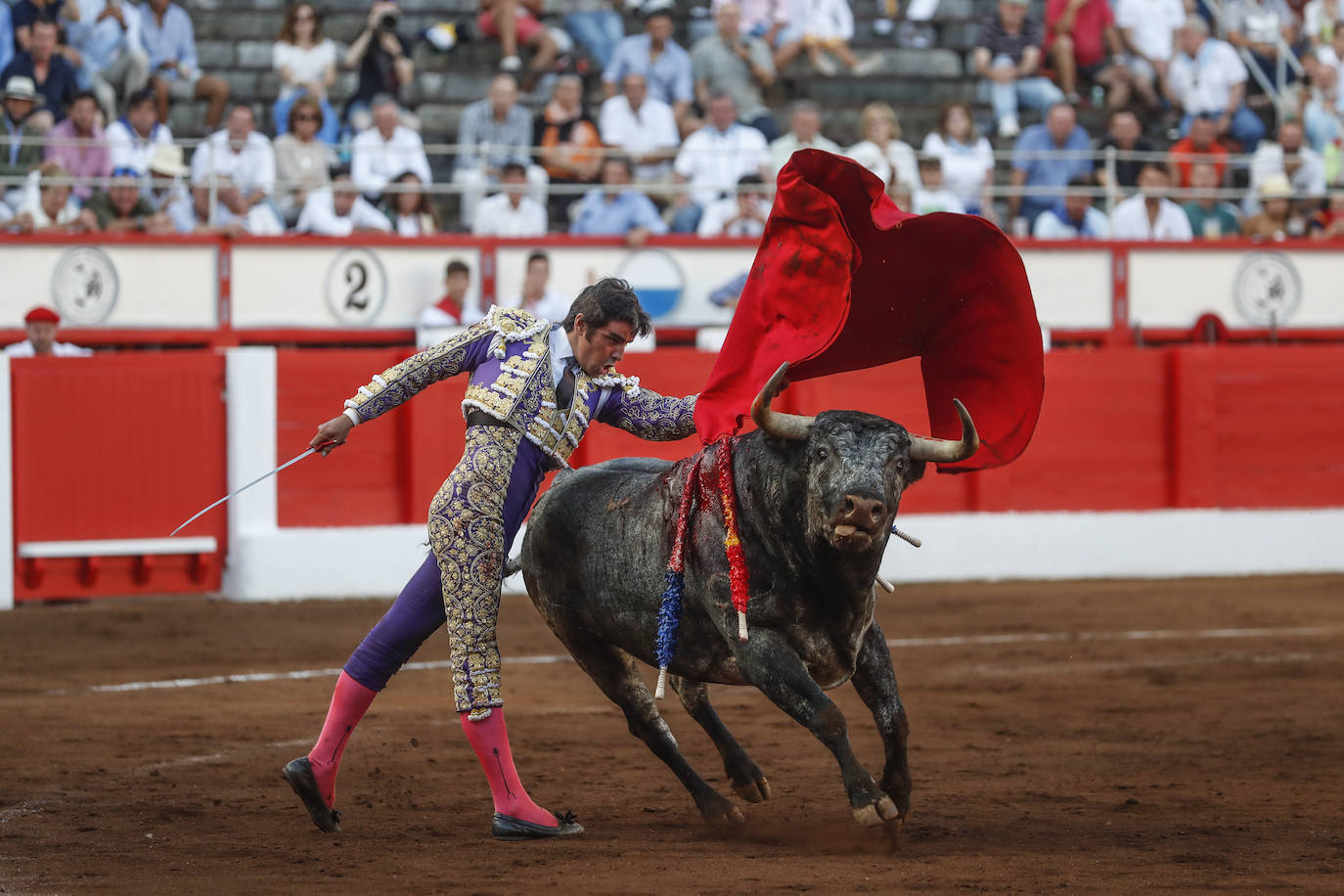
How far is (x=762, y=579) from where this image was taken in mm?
4113

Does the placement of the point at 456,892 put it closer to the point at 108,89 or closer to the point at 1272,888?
the point at 1272,888

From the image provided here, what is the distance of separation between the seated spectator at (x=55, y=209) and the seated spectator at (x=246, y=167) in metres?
0.71

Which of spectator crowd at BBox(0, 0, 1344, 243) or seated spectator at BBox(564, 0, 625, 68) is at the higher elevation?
seated spectator at BBox(564, 0, 625, 68)

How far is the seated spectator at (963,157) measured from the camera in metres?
12.0

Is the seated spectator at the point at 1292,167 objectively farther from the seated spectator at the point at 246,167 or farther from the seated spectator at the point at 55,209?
the seated spectator at the point at 55,209

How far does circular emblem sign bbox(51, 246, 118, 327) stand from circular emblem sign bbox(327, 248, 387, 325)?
1334 millimetres

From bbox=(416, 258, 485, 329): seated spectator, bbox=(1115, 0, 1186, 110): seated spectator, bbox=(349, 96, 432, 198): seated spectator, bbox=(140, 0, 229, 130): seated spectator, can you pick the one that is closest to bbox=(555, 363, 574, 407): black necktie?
bbox=(416, 258, 485, 329): seated spectator

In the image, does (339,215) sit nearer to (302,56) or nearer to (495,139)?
(495,139)

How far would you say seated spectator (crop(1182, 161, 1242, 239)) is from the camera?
41.2 feet

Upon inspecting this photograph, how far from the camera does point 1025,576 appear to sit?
1073cm

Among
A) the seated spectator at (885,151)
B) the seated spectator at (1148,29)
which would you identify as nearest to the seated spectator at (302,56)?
the seated spectator at (885,151)

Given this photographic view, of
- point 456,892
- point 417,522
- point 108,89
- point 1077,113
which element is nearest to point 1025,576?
point 417,522

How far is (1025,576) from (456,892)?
24.8 ft

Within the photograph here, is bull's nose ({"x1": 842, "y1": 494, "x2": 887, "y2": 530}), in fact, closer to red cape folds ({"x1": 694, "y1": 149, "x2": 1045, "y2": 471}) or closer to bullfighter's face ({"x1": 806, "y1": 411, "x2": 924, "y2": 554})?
bullfighter's face ({"x1": 806, "y1": 411, "x2": 924, "y2": 554})
